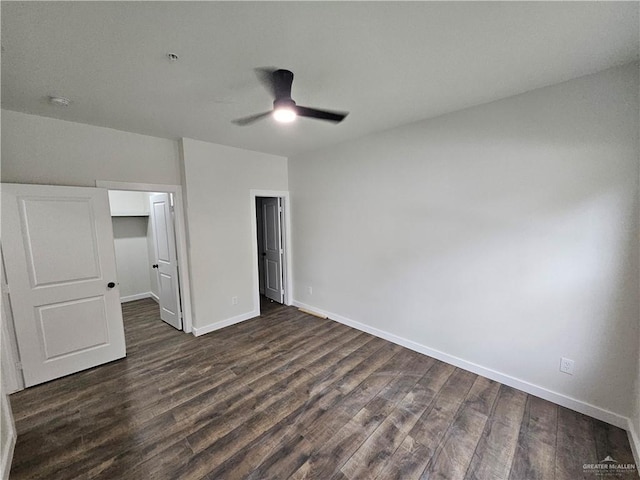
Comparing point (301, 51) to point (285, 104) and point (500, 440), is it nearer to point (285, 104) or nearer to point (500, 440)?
point (285, 104)

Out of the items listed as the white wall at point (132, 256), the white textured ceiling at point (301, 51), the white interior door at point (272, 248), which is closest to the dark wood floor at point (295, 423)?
the white interior door at point (272, 248)

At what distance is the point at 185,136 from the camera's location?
3.15 meters

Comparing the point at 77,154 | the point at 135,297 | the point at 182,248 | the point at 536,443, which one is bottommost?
the point at 536,443

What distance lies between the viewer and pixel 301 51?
5.17ft

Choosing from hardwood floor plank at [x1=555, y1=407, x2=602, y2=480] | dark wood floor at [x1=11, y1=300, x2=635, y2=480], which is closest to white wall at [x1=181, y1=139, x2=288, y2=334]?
dark wood floor at [x1=11, y1=300, x2=635, y2=480]

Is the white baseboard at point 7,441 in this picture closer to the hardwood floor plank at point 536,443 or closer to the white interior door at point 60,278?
the white interior door at point 60,278

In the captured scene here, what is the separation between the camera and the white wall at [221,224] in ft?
11.1

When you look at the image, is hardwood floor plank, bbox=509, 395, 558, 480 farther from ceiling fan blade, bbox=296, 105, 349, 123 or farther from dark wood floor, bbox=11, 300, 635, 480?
ceiling fan blade, bbox=296, 105, 349, 123

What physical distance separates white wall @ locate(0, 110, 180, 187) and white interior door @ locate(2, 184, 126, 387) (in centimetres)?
22

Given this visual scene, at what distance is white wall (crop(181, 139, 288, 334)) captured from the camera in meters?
3.37

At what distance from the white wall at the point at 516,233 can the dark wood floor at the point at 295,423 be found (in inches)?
17.3

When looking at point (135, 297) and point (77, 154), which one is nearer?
point (77, 154)

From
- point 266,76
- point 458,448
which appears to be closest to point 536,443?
point 458,448

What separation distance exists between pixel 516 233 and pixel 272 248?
371 centimetres
